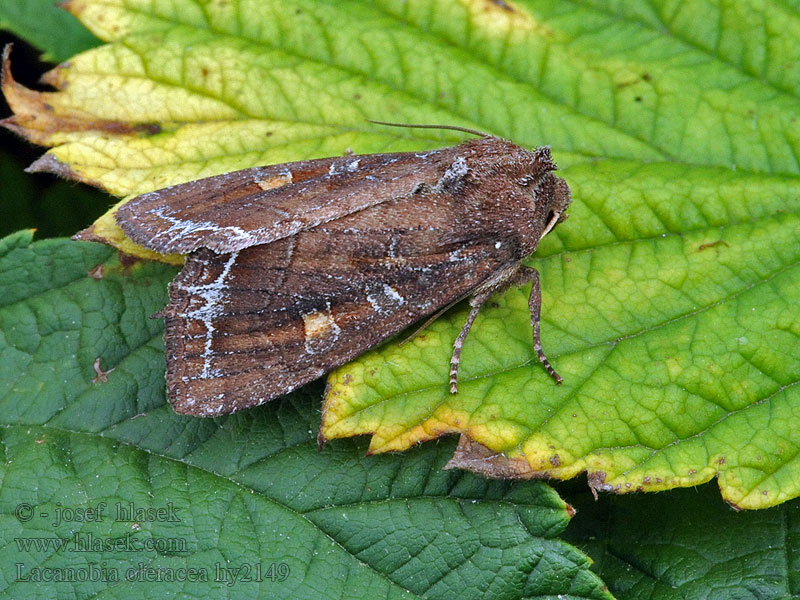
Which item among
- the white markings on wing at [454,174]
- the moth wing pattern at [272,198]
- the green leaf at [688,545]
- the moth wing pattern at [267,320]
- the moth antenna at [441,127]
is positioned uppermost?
the moth antenna at [441,127]

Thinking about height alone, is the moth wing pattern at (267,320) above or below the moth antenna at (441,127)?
below

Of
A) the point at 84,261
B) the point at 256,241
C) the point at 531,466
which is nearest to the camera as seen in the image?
the point at 531,466

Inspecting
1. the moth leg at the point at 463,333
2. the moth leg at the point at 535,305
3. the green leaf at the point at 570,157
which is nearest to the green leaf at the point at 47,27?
the green leaf at the point at 570,157

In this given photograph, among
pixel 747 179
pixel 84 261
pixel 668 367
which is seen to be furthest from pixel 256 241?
pixel 747 179

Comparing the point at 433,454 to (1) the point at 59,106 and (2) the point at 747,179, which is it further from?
(1) the point at 59,106

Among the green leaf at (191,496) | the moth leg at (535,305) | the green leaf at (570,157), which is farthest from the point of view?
the moth leg at (535,305)

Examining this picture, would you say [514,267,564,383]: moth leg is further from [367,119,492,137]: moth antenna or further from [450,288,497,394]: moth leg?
[367,119,492,137]: moth antenna

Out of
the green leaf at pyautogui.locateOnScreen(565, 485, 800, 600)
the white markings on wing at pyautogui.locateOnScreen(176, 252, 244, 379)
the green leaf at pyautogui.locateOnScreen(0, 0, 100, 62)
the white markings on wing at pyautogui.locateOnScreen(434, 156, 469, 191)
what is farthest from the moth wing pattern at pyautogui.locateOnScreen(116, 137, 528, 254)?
the green leaf at pyautogui.locateOnScreen(565, 485, 800, 600)

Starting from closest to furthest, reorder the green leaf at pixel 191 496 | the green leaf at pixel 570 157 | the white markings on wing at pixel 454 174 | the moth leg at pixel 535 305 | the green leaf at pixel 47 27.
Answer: the green leaf at pixel 191 496
the green leaf at pixel 570 157
the moth leg at pixel 535 305
the white markings on wing at pixel 454 174
the green leaf at pixel 47 27

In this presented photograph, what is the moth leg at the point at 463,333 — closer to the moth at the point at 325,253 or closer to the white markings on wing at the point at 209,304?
the moth at the point at 325,253
